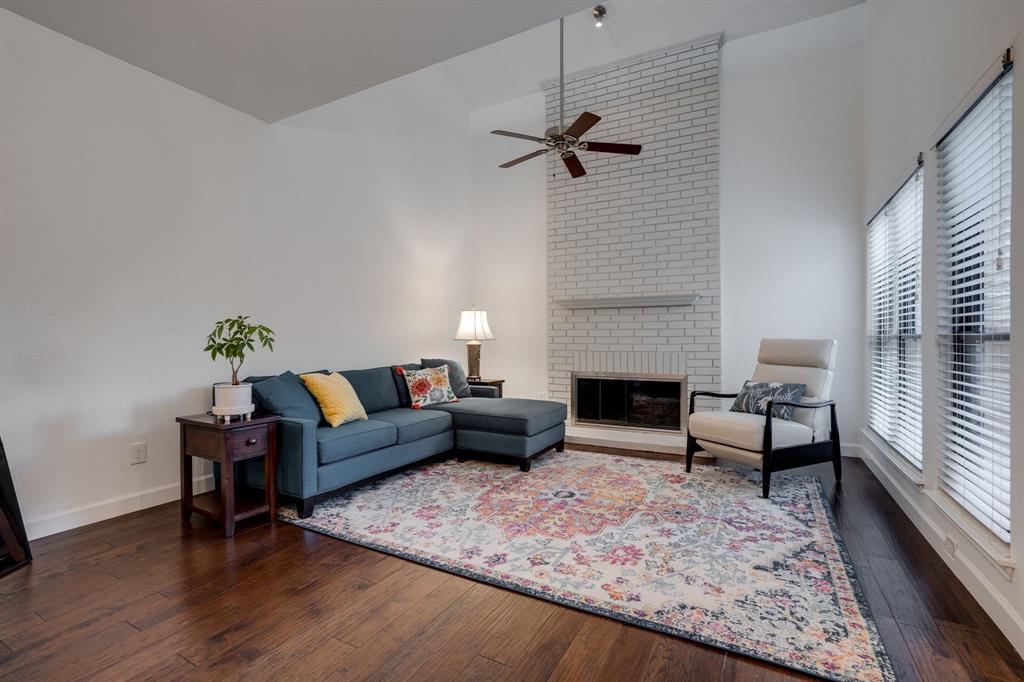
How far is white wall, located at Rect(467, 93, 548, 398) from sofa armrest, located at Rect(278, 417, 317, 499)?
10.7 ft

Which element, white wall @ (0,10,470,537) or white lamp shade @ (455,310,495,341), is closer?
white wall @ (0,10,470,537)

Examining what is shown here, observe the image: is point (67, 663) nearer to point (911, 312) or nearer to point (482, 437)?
point (482, 437)

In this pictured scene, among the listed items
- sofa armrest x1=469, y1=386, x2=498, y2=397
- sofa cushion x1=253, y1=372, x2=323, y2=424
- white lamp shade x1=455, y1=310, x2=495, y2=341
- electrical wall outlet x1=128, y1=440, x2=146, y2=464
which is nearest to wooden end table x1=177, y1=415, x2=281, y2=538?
sofa cushion x1=253, y1=372, x2=323, y2=424

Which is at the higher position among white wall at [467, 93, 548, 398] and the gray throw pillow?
white wall at [467, 93, 548, 398]

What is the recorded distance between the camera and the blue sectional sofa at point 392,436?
3.02 metres

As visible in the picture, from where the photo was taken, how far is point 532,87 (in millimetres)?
5871

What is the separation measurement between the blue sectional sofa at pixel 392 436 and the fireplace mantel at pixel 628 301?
133 cm

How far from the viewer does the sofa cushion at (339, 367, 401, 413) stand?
13.7 feet

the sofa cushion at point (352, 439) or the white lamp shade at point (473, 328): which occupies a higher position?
the white lamp shade at point (473, 328)

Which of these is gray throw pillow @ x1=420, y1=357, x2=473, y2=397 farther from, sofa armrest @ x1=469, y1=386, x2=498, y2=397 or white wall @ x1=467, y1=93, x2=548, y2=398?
white wall @ x1=467, y1=93, x2=548, y2=398

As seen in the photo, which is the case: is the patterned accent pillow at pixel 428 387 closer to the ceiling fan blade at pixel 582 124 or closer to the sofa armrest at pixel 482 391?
the sofa armrest at pixel 482 391

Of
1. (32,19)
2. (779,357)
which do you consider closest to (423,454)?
(779,357)

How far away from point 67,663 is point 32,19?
10.3 feet

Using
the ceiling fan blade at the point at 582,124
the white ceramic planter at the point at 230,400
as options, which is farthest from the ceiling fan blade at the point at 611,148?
the white ceramic planter at the point at 230,400
